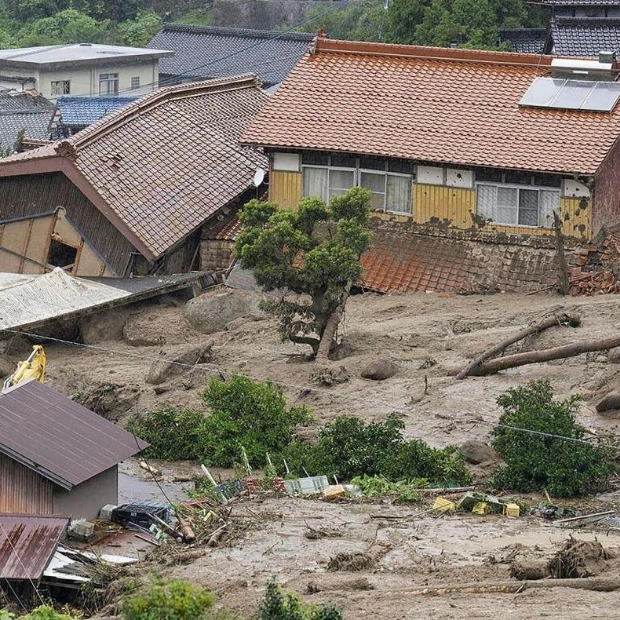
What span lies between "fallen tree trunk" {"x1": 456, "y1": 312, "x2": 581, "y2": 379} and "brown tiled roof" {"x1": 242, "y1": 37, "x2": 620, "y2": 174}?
16.9ft

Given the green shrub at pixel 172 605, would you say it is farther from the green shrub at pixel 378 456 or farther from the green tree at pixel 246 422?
the green tree at pixel 246 422

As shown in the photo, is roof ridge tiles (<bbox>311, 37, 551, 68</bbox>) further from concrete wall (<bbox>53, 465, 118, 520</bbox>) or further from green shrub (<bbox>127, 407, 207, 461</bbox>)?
concrete wall (<bbox>53, 465, 118, 520</bbox>)

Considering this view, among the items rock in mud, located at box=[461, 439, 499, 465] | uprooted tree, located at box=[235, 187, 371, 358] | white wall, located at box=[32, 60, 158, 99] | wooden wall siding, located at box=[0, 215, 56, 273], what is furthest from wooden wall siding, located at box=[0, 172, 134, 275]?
white wall, located at box=[32, 60, 158, 99]

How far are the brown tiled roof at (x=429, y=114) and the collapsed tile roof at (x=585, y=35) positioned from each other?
11.4 metres

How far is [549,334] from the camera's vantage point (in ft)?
100

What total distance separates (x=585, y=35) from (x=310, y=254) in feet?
76.4

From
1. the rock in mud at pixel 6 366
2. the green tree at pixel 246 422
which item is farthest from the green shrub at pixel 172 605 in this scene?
the rock in mud at pixel 6 366

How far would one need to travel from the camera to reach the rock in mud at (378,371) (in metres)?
30.1

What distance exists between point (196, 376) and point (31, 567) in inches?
418

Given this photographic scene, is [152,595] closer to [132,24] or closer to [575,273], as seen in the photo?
[575,273]

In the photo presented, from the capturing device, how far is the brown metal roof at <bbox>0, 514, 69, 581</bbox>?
2052 centimetres

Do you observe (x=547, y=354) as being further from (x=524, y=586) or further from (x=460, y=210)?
(x=524, y=586)

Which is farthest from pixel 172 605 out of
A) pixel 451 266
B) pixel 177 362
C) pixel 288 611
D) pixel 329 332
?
pixel 451 266

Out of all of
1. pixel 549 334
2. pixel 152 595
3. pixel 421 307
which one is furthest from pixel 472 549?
pixel 421 307
